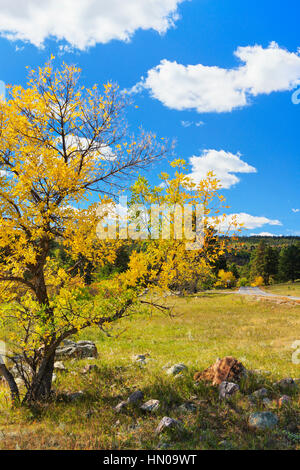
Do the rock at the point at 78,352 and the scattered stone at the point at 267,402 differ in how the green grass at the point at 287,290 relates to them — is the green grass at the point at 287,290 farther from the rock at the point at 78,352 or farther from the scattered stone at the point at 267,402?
the scattered stone at the point at 267,402

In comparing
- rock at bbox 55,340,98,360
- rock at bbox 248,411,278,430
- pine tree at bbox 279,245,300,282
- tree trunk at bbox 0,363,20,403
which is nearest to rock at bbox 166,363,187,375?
rock at bbox 248,411,278,430

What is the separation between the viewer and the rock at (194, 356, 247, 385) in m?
9.53

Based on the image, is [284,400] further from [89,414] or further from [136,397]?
[89,414]

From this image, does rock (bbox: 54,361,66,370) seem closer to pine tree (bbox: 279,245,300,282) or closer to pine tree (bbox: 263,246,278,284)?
pine tree (bbox: 263,246,278,284)

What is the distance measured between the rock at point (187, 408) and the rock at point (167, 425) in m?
0.80

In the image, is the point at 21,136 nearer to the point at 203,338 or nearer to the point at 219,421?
the point at 219,421

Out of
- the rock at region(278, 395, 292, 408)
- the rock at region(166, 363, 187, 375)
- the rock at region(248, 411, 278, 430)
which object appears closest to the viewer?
the rock at region(248, 411, 278, 430)

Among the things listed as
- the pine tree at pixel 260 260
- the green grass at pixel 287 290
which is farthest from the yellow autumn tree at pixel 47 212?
the pine tree at pixel 260 260

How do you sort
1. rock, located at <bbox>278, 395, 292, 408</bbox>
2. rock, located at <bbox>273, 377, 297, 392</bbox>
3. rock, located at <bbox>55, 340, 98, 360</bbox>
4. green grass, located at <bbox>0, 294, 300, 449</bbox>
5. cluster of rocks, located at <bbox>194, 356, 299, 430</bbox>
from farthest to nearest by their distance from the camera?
rock, located at <bbox>55, 340, 98, 360</bbox>, rock, located at <bbox>273, 377, 297, 392</bbox>, rock, located at <bbox>278, 395, 292, 408</bbox>, cluster of rocks, located at <bbox>194, 356, 299, 430</bbox>, green grass, located at <bbox>0, 294, 300, 449</bbox>

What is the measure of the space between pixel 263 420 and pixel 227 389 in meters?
1.61

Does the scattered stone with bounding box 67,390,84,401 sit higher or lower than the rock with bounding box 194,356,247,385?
lower

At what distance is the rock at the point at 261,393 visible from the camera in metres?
8.53

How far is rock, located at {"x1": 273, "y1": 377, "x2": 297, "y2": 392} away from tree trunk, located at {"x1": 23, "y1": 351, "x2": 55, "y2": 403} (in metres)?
7.39
